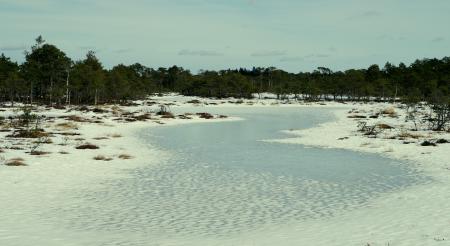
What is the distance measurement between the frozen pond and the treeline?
95.7 feet

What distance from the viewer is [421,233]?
11.8m

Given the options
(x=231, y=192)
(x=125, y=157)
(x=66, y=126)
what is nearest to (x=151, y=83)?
(x=66, y=126)

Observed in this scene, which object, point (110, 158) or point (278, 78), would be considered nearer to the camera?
point (110, 158)

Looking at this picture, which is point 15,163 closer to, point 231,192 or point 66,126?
point 231,192

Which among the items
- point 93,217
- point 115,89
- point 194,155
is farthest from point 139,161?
point 115,89

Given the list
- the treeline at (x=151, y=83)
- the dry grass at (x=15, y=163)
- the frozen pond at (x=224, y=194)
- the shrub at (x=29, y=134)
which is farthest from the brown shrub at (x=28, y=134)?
the treeline at (x=151, y=83)

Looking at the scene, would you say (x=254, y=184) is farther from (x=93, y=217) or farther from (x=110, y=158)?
(x=110, y=158)

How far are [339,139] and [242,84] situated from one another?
11587cm

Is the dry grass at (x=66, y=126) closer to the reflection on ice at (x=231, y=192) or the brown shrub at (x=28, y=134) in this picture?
the brown shrub at (x=28, y=134)

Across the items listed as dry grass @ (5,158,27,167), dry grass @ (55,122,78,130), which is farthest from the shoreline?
dry grass @ (55,122,78,130)

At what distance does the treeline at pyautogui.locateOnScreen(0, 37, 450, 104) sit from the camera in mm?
95750

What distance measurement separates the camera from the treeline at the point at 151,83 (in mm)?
95750

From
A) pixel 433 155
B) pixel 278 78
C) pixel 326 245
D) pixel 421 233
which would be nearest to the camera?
pixel 326 245

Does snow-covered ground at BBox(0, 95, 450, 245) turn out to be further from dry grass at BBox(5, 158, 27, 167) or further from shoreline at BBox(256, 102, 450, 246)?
dry grass at BBox(5, 158, 27, 167)
